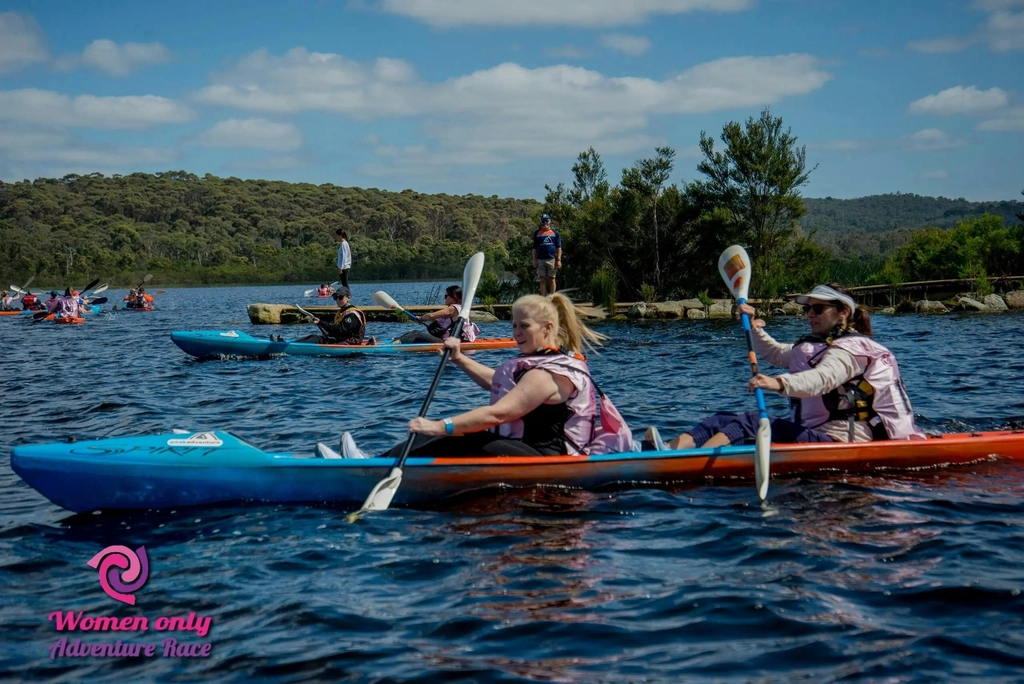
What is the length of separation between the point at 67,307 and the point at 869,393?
82.8 ft

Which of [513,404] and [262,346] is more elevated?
[513,404]

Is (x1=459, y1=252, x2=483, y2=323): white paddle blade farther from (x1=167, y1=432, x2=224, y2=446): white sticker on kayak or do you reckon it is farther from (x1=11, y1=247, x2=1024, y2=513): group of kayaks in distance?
(x1=167, y1=432, x2=224, y2=446): white sticker on kayak

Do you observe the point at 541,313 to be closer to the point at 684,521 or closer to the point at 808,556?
the point at 684,521

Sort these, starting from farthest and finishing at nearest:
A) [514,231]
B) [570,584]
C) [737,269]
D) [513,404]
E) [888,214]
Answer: [888,214], [514,231], [737,269], [513,404], [570,584]

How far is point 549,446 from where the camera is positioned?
5.95 m

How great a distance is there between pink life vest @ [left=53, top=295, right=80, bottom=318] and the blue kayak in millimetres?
12982

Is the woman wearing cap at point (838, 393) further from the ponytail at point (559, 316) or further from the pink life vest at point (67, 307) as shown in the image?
the pink life vest at point (67, 307)

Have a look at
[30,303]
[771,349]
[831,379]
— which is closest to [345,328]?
[771,349]

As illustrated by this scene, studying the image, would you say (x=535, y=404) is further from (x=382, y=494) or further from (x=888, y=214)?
(x=888, y=214)

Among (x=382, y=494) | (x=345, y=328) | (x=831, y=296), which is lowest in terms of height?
(x=382, y=494)

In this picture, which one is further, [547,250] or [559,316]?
[547,250]

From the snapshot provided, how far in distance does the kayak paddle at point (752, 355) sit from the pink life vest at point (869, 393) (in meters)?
0.29

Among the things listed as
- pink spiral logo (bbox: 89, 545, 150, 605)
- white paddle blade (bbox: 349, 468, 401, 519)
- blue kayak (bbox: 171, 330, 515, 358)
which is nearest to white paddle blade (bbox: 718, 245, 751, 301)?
white paddle blade (bbox: 349, 468, 401, 519)

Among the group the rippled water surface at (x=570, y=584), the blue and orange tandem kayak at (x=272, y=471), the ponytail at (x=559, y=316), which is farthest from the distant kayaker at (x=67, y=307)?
the ponytail at (x=559, y=316)
